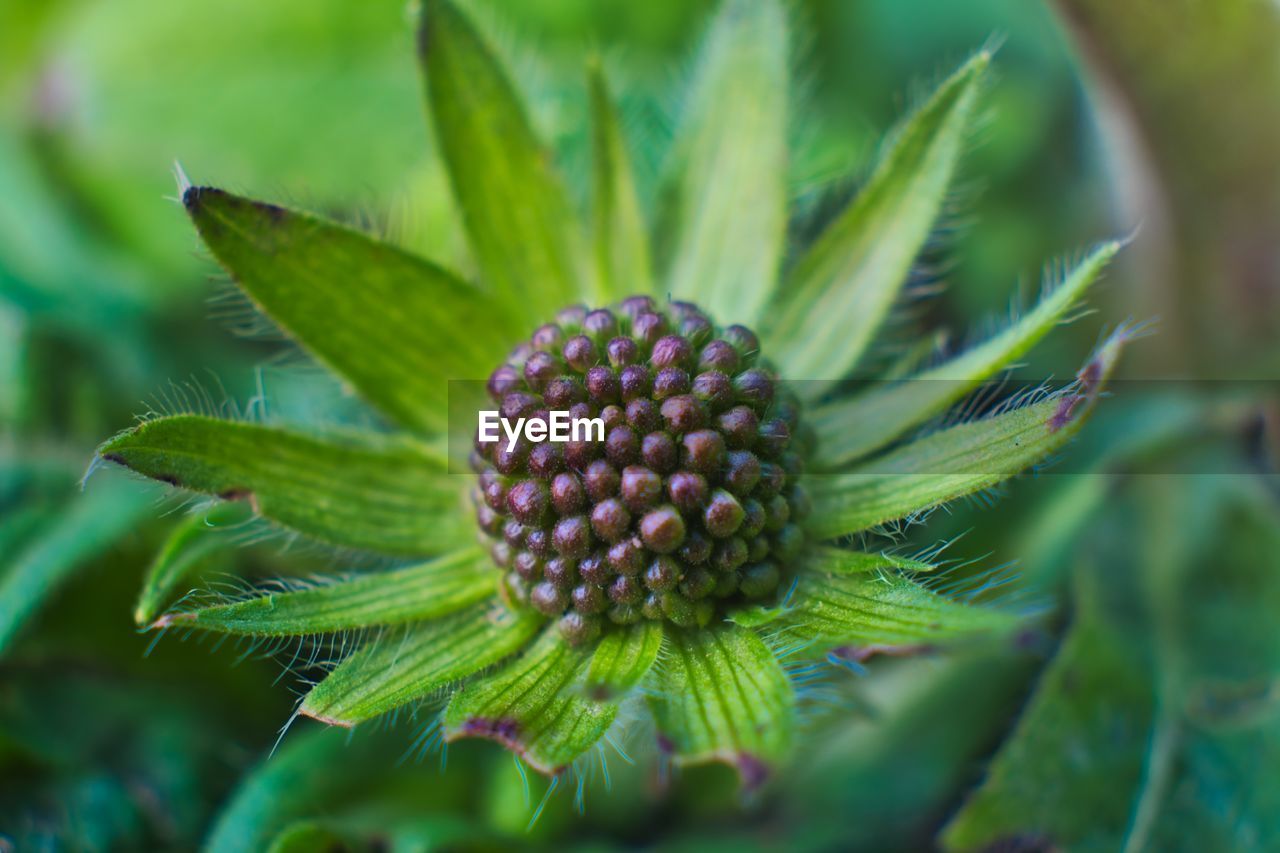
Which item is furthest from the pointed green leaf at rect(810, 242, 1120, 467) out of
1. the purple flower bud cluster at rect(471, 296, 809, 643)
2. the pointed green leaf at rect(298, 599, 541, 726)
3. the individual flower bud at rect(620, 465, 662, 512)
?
the pointed green leaf at rect(298, 599, 541, 726)

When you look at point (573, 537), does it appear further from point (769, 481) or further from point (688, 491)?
point (769, 481)

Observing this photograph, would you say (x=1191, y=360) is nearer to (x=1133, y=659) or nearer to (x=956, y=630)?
(x=1133, y=659)

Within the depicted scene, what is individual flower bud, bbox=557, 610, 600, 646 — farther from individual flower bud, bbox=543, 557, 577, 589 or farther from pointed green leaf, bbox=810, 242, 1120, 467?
pointed green leaf, bbox=810, 242, 1120, 467

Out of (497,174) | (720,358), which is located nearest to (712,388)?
(720,358)

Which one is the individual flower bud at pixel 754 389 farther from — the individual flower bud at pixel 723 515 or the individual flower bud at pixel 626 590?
the individual flower bud at pixel 626 590

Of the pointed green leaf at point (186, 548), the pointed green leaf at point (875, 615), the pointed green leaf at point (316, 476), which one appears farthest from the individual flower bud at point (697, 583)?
the pointed green leaf at point (186, 548)
